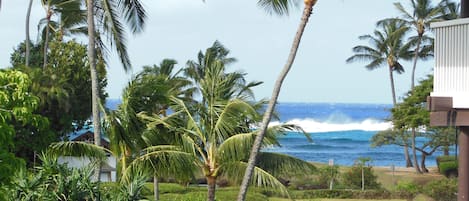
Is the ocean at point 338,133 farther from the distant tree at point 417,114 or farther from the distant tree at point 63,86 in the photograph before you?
the distant tree at point 63,86

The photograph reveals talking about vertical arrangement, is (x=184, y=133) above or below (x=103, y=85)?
below

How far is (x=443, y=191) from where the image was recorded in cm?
2642

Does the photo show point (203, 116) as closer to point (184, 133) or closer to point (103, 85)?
point (184, 133)

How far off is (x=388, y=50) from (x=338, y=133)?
4395 cm

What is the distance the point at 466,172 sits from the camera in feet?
34.9

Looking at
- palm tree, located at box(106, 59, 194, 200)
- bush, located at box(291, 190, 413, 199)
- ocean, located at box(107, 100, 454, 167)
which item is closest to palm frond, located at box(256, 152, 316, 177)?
palm tree, located at box(106, 59, 194, 200)

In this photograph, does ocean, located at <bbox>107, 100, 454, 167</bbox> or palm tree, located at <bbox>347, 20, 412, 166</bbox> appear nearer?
palm tree, located at <bbox>347, 20, 412, 166</bbox>

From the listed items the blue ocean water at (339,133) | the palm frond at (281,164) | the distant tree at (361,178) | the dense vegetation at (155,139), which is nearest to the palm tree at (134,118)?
the dense vegetation at (155,139)

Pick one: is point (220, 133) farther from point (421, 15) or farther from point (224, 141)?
point (421, 15)

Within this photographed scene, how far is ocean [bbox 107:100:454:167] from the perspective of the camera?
242ft

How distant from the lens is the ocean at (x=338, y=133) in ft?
242

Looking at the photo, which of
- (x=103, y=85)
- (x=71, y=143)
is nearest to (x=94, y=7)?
(x=71, y=143)

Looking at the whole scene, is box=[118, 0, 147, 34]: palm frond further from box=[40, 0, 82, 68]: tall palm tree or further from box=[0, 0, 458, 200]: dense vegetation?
box=[40, 0, 82, 68]: tall palm tree

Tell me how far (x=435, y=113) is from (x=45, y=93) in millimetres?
22868
